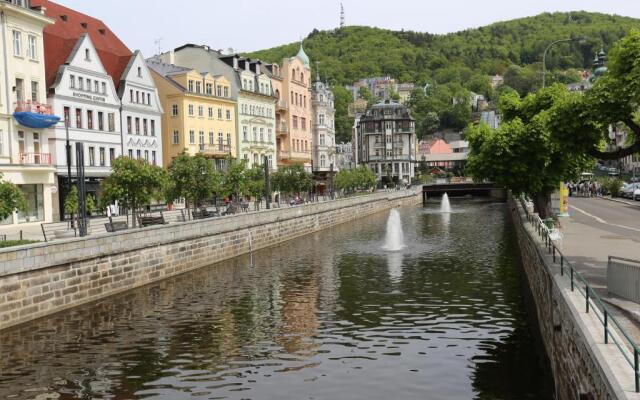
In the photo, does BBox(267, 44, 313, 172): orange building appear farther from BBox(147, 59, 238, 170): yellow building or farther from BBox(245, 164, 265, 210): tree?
BBox(245, 164, 265, 210): tree

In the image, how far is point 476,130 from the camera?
42.5m

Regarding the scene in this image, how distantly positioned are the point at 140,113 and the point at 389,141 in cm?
9564

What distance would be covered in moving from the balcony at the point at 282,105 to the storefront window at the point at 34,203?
44.0 meters

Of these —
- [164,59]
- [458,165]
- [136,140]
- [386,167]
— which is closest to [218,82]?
[164,59]

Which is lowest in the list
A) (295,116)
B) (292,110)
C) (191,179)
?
(191,179)

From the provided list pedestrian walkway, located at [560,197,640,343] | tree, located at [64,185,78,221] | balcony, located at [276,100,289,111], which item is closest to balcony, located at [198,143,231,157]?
balcony, located at [276,100,289,111]

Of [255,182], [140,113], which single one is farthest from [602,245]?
[140,113]

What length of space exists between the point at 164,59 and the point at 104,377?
6691 centimetres

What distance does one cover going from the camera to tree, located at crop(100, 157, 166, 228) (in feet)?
128

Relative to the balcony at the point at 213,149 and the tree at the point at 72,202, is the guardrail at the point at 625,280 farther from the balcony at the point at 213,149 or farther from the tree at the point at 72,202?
the balcony at the point at 213,149

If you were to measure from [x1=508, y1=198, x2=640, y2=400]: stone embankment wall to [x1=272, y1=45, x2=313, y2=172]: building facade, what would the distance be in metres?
72.3

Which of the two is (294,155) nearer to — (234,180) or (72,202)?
(234,180)

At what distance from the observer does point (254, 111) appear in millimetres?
82000

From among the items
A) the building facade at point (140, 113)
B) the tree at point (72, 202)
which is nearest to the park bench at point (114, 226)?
the tree at point (72, 202)
